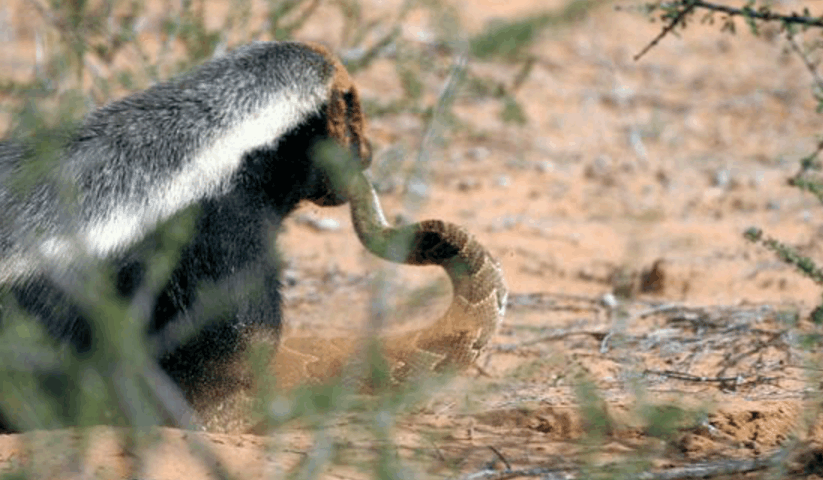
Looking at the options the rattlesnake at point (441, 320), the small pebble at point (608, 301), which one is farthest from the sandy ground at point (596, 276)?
the rattlesnake at point (441, 320)

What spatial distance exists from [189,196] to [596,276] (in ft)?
9.48

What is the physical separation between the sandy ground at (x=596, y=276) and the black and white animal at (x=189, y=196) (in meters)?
0.49

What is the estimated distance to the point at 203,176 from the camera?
175 inches

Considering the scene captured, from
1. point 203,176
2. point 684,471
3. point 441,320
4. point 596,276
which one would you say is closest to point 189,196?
point 203,176

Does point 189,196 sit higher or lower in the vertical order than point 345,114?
lower

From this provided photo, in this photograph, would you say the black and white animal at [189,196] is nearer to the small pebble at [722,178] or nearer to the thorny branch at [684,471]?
the thorny branch at [684,471]

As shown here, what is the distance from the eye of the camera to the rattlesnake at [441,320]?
15.9 ft

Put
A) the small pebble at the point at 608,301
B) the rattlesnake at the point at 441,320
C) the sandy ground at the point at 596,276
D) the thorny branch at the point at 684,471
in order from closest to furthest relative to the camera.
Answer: the thorny branch at the point at 684,471 < the sandy ground at the point at 596,276 < the rattlesnake at the point at 441,320 < the small pebble at the point at 608,301

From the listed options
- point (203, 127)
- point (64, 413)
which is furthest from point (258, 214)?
point (64, 413)

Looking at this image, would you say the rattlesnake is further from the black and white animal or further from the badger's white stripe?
the badger's white stripe

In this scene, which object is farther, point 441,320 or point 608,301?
point 608,301

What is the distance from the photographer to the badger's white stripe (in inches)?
166

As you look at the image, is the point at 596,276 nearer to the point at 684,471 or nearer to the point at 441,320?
the point at 441,320

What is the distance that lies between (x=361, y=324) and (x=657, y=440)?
214cm
